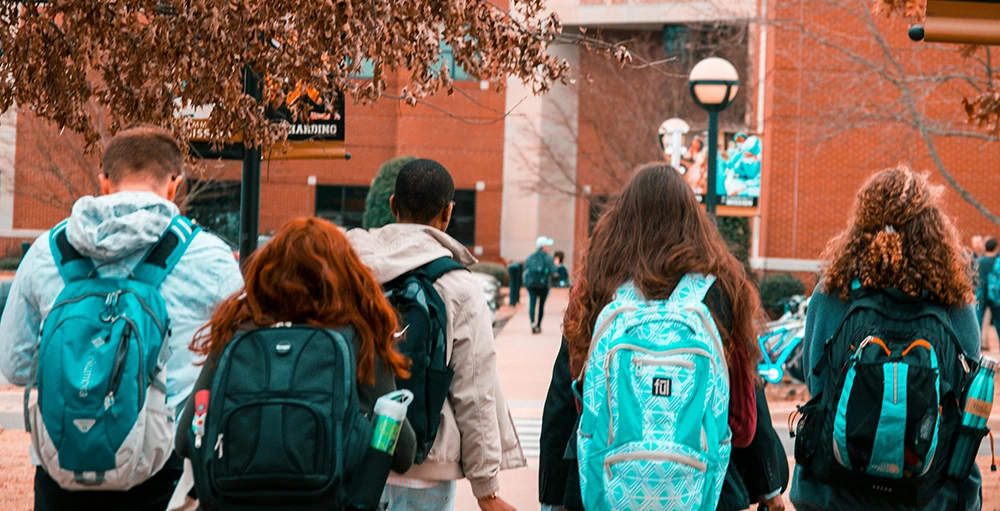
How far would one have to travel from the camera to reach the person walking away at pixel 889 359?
161 inches

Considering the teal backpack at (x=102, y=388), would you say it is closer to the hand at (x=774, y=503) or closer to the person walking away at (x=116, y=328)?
the person walking away at (x=116, y=328)

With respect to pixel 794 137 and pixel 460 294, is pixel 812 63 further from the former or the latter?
pixel 460 294

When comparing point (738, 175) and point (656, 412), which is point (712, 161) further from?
point (656, 412)

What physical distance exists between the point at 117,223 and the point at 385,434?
1081 mm

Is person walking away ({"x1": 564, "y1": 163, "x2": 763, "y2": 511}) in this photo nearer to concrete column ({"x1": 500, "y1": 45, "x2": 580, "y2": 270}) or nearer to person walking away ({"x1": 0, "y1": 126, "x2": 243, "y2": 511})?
person walking away ({"x1": 0, "y1": 126, "x2": 243, "y2": 511})

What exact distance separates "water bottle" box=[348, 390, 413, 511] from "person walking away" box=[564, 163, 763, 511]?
657mm

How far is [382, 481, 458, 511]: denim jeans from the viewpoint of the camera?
162 inches

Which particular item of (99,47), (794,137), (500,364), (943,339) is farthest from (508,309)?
(943,339)

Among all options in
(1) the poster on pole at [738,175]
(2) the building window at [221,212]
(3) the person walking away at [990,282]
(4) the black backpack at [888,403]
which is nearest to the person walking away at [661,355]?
(4) the black backpack at [888,403]

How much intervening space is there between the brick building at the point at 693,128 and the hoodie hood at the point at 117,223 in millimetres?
3026

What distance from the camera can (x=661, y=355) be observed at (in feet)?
11.6

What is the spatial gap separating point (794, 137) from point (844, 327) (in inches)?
837

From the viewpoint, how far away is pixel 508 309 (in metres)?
32.9

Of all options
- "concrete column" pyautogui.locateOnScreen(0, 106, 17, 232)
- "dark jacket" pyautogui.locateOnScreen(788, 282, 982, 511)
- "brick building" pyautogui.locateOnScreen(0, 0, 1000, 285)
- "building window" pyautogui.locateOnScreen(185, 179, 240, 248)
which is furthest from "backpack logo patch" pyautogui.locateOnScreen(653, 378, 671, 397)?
"building window" pyautogui.locateOnScreen(185, 179, 240, 248)
